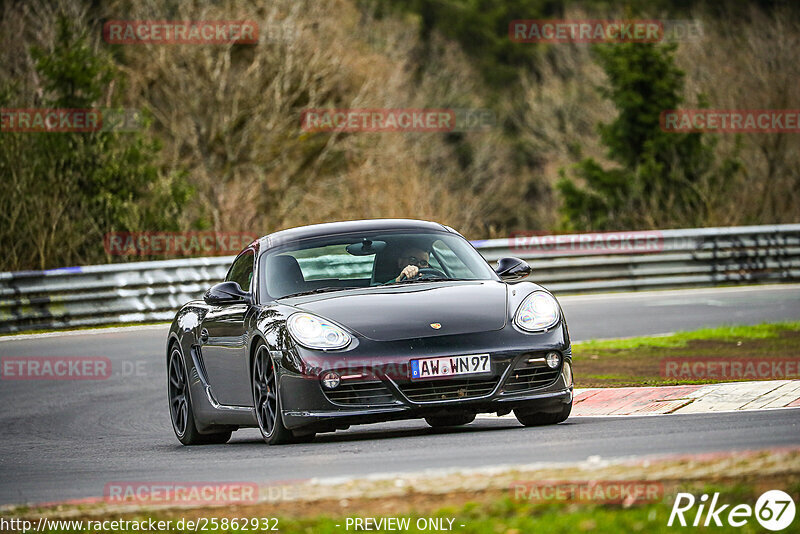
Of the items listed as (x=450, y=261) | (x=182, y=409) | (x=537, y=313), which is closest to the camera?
(x=537, y=313)

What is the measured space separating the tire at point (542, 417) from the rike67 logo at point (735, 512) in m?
3.86

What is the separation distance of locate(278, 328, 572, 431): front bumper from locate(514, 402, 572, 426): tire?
571 millimetres

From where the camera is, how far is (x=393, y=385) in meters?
8.58

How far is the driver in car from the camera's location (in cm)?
989

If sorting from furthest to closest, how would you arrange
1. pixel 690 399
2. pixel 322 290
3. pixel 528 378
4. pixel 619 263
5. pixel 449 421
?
1. pixel 619 263
2. pixel 690 399
3. pixel 449 421
4. pixel 322 290
5. pixel 528 378

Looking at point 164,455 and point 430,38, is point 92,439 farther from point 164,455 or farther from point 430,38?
Result: point 430,38

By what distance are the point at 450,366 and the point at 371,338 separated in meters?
0.50

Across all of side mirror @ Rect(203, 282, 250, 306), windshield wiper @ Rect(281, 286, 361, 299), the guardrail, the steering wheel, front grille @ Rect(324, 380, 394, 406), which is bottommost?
the guardrail

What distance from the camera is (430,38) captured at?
7006 cm

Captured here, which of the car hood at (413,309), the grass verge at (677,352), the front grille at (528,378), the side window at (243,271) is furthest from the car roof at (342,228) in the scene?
the grass verge at (677,352)

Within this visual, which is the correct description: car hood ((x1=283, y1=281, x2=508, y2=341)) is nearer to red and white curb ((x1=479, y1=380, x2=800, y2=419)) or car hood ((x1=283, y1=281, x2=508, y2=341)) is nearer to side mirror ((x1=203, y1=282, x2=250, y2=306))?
side mirror ((x1=203, y1=282, x2=250, y2=306))

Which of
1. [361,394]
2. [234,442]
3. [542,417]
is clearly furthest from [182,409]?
Answer: [542,417]

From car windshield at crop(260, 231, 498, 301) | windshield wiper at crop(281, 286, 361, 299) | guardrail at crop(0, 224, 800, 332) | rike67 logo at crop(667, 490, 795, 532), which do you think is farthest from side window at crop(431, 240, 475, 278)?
guardrail at crop(0, 224, 800, 332)

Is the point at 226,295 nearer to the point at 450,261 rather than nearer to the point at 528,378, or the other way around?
the point at 450,261
